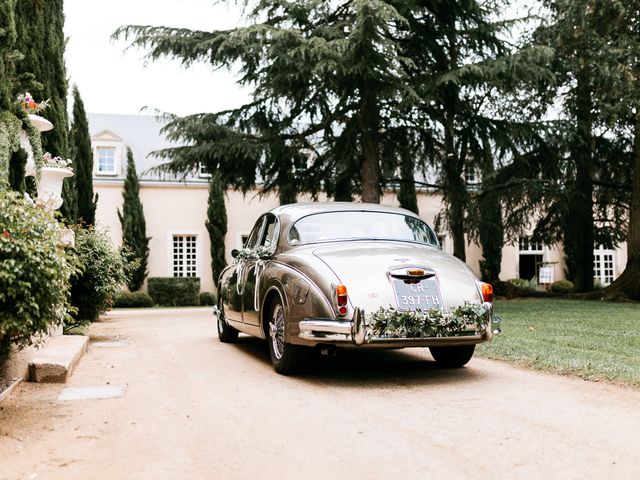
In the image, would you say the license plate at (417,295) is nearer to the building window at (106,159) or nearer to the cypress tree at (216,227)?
the cypress tree at (216,227)

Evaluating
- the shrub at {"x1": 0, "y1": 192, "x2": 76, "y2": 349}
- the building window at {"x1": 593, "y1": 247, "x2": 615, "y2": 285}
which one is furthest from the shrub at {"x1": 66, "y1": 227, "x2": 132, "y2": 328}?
the building window at {"x1": 593, "y1": 247, "x2": 615, "y2": 285}

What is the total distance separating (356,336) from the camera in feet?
18.8

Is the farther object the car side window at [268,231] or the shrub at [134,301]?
the shrub at [134,301]

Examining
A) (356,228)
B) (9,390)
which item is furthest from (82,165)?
(9,390)

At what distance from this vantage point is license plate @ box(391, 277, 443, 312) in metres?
5.95

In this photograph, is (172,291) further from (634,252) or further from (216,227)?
(634,252)

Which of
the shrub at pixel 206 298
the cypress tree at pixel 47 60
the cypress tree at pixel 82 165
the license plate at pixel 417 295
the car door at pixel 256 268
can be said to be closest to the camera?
the license plate at pixel 417 295

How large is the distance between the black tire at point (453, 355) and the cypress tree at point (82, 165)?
12859 millimetres

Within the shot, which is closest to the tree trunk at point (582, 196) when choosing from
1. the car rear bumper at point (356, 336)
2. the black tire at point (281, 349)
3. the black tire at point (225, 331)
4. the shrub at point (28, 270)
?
the black tire at point (225, 331)

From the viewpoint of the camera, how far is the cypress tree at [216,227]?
94.0 ft

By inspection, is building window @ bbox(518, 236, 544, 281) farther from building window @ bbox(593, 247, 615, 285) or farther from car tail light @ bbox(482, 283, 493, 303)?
A: car tail light @ bbox(482, 283, 493, 303)

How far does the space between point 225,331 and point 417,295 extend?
441cm

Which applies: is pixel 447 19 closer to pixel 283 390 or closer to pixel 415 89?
pixel 415 89

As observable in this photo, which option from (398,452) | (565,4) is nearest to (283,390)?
(398,452)
